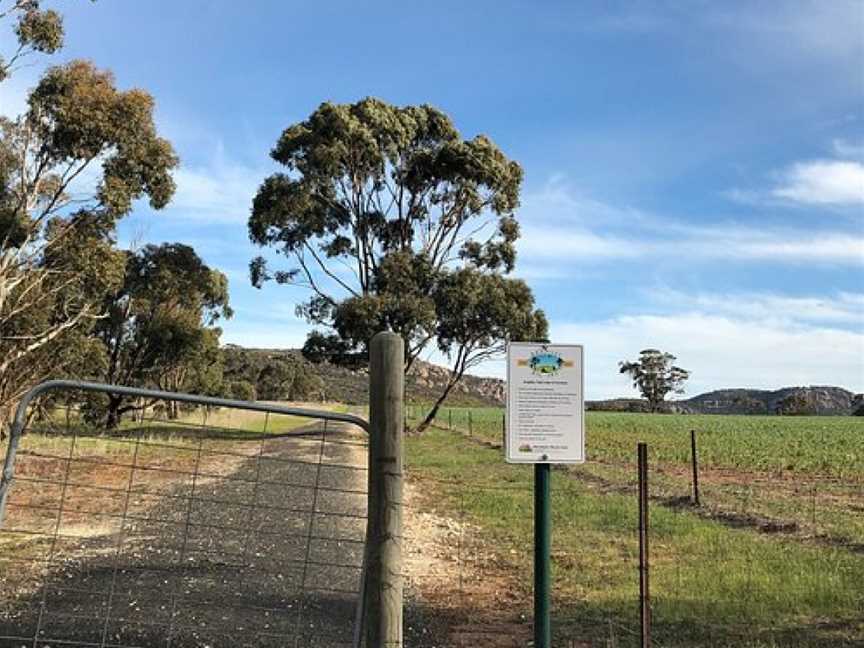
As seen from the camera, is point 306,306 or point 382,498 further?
point 306,306

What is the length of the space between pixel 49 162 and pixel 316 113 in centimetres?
1308

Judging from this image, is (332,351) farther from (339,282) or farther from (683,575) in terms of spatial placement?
(683,575)

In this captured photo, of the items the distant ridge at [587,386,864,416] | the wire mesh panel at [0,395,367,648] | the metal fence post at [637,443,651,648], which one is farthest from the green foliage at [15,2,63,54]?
the distant ridge at [587,386,864,416]

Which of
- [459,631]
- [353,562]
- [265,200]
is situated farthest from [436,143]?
[459,631]

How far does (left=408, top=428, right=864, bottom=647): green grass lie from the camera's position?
6.32 m

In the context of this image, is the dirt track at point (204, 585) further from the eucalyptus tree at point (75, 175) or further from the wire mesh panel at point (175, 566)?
the eucalyptus tree at point (75, 175)

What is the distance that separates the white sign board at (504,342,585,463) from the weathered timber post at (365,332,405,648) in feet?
2.37

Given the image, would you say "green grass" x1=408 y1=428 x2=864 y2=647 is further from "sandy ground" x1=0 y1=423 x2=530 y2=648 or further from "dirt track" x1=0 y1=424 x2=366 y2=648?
"dirt track" x1=0 y1=424 x2=366 y2=648

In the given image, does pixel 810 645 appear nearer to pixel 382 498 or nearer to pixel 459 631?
pixel 459 631

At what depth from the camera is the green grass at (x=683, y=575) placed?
249 inches

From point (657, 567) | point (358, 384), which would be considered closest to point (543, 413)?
point (657, 567)

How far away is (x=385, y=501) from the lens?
3900mm

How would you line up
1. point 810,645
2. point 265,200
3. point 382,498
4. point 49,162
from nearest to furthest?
point 382,498
point 810,645
point 49,162
point 265,200

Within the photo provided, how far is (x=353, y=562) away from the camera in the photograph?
8.92m
